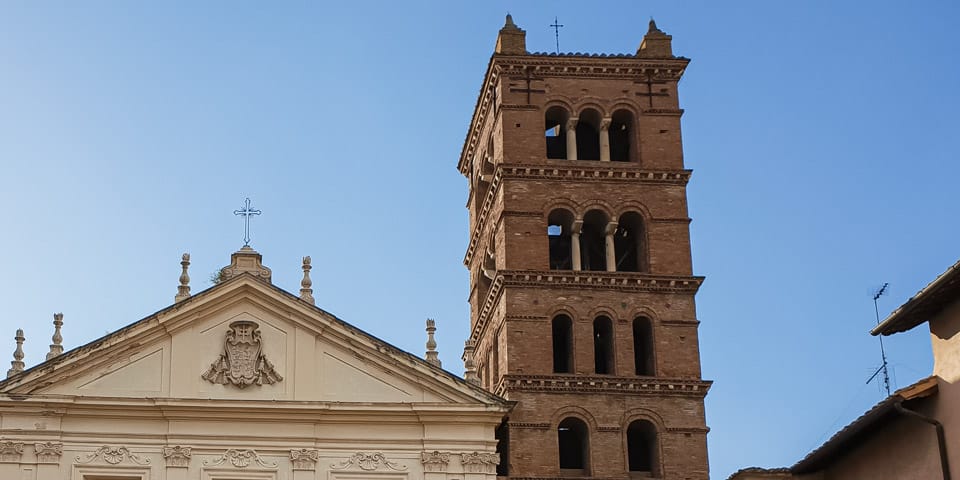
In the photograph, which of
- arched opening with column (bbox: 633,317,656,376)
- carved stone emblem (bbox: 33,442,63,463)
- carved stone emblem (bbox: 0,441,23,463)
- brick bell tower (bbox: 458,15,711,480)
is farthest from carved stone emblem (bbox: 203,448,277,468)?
arched opening with column (bbox: 633,317,656,376)

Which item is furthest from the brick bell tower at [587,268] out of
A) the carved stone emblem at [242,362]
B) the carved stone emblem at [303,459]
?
the carved stone emblem at [242,362]

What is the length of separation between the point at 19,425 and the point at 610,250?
1460cm

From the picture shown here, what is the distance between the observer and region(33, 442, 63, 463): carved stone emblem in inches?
1233

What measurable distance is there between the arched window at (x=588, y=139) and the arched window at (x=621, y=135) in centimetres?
41

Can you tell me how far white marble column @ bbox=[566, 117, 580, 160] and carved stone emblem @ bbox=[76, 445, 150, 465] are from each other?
44.6 ft

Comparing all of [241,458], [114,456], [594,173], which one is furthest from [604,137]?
[114,456]

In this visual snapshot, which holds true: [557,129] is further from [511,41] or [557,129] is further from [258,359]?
[258,359]

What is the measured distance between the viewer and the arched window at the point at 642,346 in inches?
1487

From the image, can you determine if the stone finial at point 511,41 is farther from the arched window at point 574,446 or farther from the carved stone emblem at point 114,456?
the carved stone emblem at point 114,456

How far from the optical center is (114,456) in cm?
3161

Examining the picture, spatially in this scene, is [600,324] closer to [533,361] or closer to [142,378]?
[533,361]

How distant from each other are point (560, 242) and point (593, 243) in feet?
2.71

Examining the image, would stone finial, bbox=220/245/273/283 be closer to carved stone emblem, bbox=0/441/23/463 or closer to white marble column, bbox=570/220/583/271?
carved stone emblem, bbox=0/441/23/463

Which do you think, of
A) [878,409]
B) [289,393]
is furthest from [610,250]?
[878,409]
